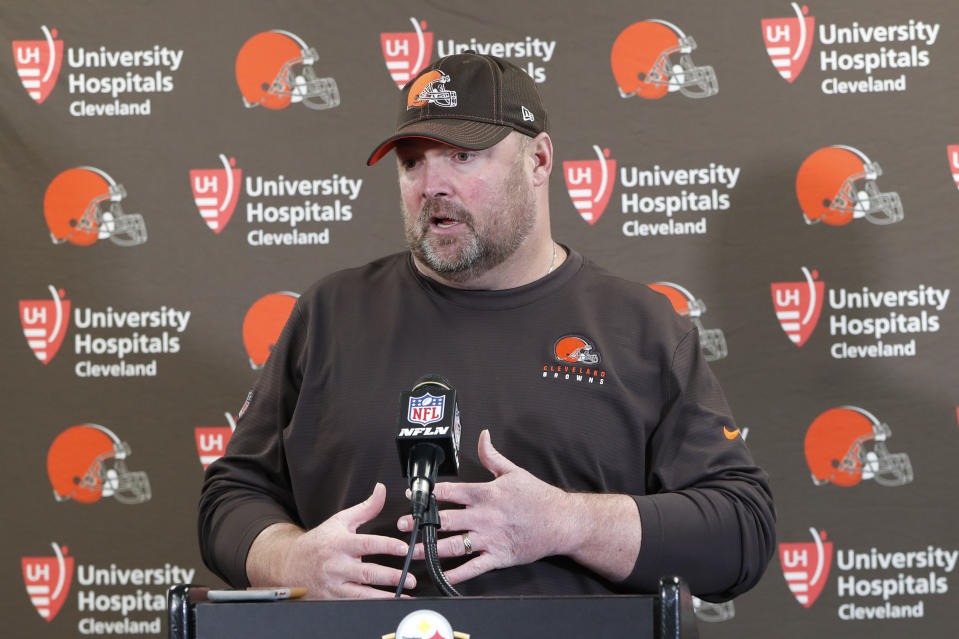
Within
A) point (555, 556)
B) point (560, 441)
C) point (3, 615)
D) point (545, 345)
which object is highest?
point (545, 345)

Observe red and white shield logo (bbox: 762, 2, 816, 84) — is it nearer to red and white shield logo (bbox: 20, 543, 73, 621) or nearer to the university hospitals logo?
the university hospitals logo

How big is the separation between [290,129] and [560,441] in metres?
1.33

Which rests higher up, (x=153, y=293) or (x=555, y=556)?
(x=153, y=293)

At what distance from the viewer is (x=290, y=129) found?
246 cm

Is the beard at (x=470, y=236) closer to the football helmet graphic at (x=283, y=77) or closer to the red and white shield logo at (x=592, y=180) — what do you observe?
the red and white shield logo at (x=592, y=180)

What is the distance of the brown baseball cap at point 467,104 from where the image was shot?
5.05 ft

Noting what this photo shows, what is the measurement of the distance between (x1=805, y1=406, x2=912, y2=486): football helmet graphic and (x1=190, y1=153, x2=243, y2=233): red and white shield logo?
1.55 meters

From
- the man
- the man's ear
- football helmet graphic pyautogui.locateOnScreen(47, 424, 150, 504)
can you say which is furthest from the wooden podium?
football helmet graphic pyautogui.locateOnScreen(47, 424, 150, 504)

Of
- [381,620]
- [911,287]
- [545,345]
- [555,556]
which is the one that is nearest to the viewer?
[381,620]

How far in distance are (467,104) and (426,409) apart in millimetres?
671

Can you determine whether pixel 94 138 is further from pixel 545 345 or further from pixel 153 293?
pixel 545 345

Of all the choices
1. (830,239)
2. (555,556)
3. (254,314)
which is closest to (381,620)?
(555,556)

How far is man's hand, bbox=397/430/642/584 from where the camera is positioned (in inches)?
47.8

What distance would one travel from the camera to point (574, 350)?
156 centimetres
